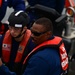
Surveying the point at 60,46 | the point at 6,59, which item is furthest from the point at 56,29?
the point at 60,46

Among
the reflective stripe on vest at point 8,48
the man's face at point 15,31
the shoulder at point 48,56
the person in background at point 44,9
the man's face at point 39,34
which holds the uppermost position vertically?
the man's face at point 39,34

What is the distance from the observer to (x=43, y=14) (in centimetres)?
431

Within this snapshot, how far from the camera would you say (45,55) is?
2.68 metres

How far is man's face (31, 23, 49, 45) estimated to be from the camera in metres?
2.84

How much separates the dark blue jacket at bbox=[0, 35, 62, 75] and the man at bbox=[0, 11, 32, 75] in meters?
0.60

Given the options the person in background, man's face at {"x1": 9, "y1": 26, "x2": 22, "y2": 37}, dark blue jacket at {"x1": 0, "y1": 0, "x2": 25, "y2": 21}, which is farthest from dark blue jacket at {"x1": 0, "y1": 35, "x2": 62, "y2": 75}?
dark blue jacket at {"x1": 0, "y1": 0, "x2": 25, "y2": 21}

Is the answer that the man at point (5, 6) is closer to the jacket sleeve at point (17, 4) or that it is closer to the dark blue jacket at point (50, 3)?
the jacket sleeve at point (17, 4)

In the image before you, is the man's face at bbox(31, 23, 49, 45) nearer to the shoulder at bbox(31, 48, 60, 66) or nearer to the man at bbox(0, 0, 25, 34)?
the shoulder at bbox(31, 48, 60, 66)

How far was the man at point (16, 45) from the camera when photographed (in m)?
3.39

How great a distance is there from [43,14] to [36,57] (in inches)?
66.4

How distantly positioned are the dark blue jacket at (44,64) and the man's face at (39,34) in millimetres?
132

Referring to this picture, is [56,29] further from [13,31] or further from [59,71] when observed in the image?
[59,71]

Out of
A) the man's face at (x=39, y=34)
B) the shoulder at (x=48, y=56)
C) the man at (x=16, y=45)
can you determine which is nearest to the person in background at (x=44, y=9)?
the man at (x=16, y=45)

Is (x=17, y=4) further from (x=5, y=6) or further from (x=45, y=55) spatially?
(x=45, y=55)
